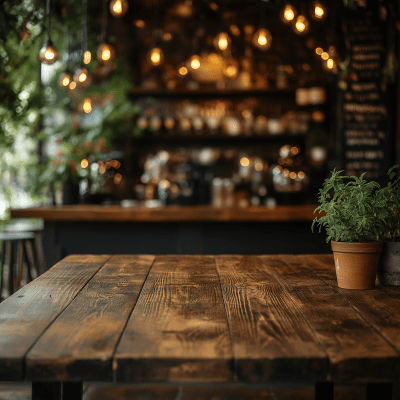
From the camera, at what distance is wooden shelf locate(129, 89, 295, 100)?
509 centimetres

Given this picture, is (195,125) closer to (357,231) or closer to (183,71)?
(183,71)

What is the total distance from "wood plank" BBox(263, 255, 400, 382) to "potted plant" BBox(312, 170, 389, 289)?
0.09 m

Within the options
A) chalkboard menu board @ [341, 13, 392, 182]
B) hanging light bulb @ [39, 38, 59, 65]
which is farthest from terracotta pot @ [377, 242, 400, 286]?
chalkboard menu board @ [341, 13, 392, 182]

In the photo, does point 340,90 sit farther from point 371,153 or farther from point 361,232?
point 361,232

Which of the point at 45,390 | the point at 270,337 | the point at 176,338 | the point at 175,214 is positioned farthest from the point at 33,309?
the point at 175,214

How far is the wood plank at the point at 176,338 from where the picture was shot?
31.1 inches

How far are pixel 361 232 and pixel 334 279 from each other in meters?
0.22

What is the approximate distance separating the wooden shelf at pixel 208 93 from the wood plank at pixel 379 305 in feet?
12.7

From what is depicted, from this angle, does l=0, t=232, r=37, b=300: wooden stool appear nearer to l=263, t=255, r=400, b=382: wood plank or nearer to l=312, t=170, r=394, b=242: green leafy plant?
l=263, t=255, r=400, b=382: wood plank

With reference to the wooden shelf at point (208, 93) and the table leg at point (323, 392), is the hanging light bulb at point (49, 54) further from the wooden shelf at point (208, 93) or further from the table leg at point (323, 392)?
the wooden shelf at point (208, 93)

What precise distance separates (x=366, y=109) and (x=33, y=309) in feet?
11.8

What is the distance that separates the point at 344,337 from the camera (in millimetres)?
887

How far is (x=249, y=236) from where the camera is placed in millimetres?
3318

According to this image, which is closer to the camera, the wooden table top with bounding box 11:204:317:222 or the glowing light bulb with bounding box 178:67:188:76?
the wooden table top with bounding box 11:204:317:222
